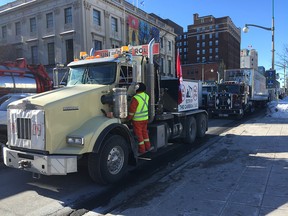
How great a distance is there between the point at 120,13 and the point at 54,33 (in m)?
9.86

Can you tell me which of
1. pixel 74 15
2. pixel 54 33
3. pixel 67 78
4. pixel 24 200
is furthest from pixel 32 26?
pixel 24 200

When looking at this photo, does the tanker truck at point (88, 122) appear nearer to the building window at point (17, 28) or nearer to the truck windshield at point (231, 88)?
the truck windshield at point (231, 88)

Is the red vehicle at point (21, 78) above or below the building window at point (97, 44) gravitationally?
below

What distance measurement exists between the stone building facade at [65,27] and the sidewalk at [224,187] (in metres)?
29.0

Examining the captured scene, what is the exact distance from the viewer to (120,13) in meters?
41.7

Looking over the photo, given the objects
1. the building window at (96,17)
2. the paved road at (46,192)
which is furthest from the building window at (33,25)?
the paved road at (46,192)

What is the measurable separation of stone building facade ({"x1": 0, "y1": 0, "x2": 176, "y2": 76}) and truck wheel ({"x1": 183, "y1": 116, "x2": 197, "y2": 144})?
1020 inches

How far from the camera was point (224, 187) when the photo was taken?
5695 millimetres

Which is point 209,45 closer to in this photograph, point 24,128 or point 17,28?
point 17,28

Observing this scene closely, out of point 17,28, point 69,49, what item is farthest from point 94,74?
point 17,28

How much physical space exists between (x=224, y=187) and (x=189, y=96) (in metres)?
5.48

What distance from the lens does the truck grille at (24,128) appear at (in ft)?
17.6

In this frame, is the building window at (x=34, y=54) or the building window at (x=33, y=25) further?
the building window at (x=34, y=54)

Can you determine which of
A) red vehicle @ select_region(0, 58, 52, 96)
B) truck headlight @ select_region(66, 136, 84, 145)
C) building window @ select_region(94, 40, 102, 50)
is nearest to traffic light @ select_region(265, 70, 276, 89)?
red vehicle @ select_region(0, 58, 52, 96)
